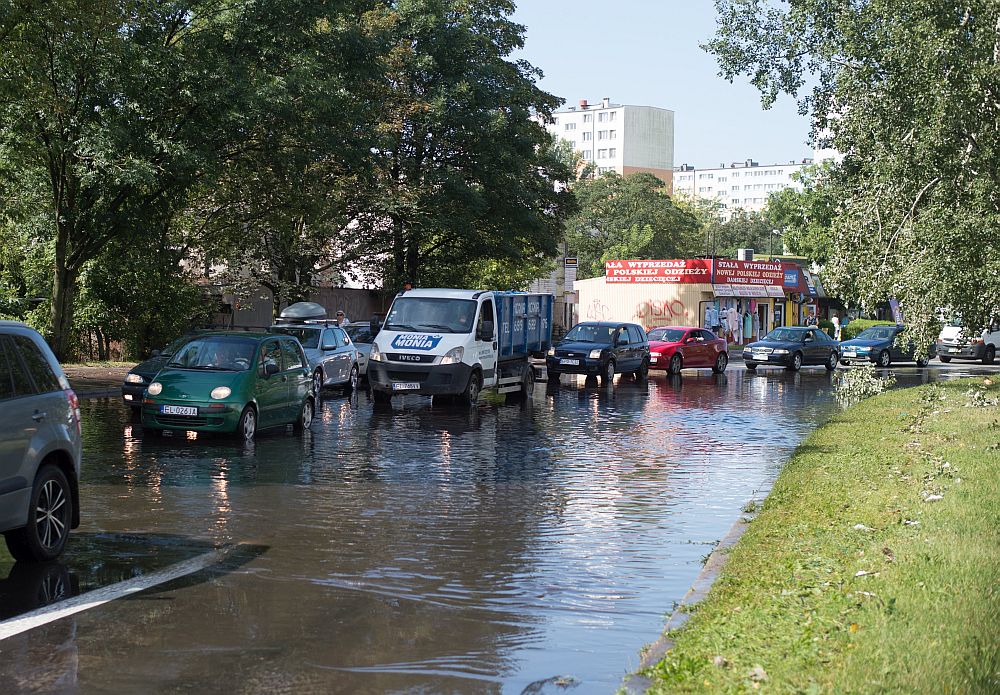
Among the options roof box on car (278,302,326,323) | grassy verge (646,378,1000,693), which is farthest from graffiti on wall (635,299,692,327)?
grassy verge (646,378,1000,693)

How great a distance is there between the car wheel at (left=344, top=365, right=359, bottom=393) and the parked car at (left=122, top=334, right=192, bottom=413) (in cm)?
654

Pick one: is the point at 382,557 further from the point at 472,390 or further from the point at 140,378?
the point at 472,390

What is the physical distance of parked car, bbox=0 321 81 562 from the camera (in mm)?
7988

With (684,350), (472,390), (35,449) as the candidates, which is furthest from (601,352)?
(35,449)

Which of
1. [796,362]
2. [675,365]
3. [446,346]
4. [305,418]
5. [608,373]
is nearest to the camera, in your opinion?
[305,418]

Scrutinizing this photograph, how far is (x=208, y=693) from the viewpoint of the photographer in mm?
5570

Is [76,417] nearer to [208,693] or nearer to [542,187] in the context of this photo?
[208,693]

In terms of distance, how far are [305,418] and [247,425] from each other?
223cm

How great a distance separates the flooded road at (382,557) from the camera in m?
6.14

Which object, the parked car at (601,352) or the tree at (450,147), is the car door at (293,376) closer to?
the parked car at (601,352)

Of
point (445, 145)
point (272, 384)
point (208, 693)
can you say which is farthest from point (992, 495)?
point (445, 145)

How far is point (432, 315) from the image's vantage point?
23.9 metres

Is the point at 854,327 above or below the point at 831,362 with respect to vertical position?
above

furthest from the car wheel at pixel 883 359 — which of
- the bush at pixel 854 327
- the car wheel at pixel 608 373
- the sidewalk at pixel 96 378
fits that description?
the bush at pixel 854 327
